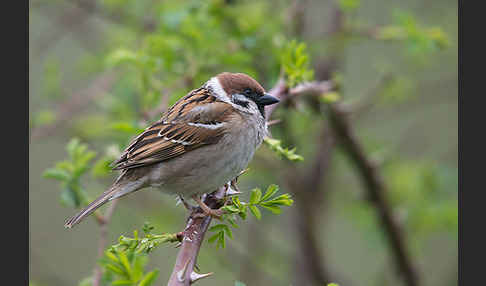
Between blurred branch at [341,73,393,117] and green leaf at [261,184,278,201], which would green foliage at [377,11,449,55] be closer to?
blurred branch at [341,73,393,117]

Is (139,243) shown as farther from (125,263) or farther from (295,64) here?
(295,64)

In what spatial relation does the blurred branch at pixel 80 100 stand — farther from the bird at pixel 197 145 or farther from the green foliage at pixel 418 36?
the green foliage at pixel 418 36

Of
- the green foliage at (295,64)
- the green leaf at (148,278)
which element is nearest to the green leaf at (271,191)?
the green leaf at (148,278)

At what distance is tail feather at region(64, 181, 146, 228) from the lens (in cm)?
284

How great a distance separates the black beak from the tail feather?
905mm

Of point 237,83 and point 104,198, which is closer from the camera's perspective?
point 104,198

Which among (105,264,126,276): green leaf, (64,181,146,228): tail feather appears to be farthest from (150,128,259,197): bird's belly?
(105,264,126,276): green leaf

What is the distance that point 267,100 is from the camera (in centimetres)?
339

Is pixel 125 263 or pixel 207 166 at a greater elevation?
pixel 207 166

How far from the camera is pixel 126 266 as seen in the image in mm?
2102

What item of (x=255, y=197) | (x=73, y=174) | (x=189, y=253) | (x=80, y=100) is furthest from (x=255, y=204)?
(x=80, y=100)

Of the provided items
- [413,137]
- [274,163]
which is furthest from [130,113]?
[413,137]

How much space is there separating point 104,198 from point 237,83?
3.73 feet

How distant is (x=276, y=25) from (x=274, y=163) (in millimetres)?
1254
